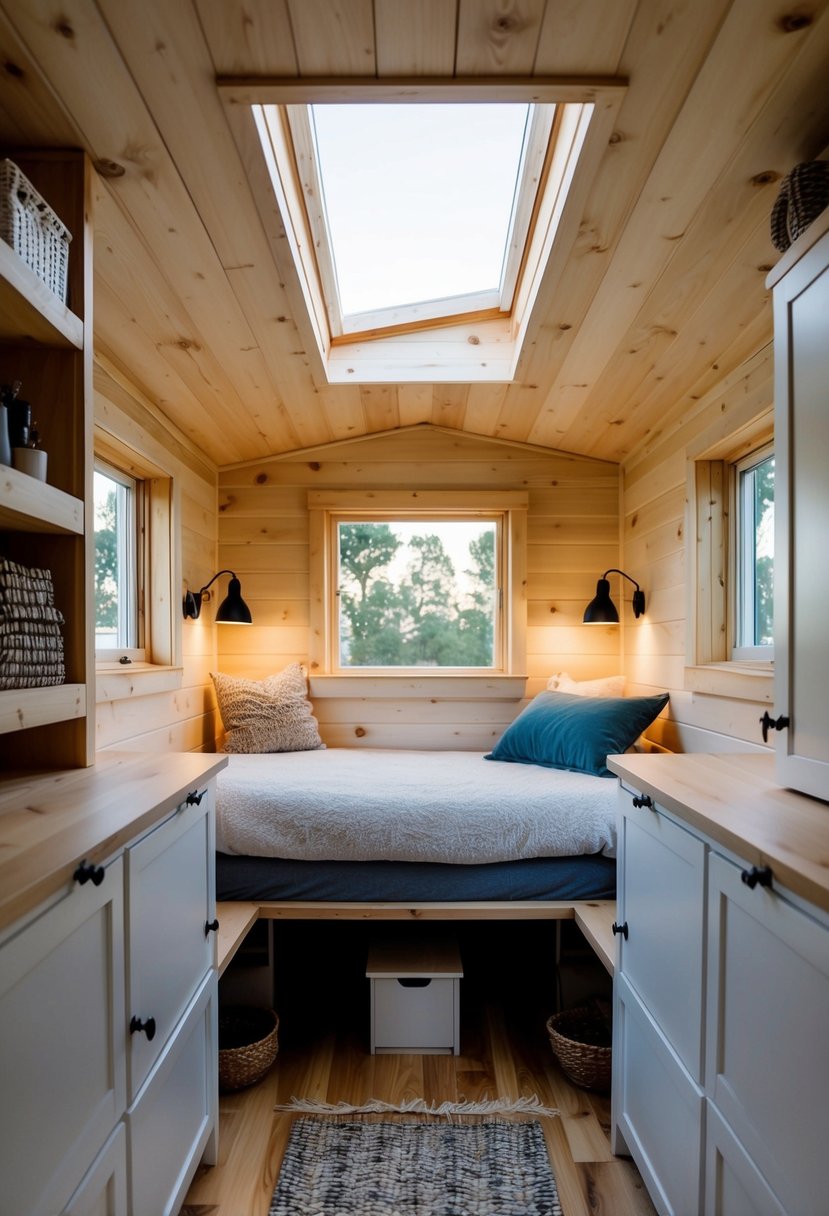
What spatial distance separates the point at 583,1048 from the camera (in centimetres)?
195

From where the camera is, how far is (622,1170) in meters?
1.67

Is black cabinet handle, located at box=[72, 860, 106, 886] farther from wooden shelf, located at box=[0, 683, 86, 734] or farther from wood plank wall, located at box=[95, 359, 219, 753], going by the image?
wood plank wall, located at box=[95, 359, 219, 753]

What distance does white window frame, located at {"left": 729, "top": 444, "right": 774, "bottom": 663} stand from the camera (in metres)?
2.44

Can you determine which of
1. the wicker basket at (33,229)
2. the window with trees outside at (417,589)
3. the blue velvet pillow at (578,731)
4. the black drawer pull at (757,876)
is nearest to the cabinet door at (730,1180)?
the black drawer pull at (757,876)

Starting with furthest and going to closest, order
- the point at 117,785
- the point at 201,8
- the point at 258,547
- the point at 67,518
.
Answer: the point at 258,547 < the point at 67,518 < the point at 117,785 < the point at 201,8

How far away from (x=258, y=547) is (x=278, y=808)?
1644mm

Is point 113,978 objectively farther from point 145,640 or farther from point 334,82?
point 145,640

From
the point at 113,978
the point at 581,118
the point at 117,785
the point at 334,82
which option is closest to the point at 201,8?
the point at 334,82

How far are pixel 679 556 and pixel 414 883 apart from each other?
5.23ft

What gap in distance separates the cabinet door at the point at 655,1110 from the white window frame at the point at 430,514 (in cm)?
192

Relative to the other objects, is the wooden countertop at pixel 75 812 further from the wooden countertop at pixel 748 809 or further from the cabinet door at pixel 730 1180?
the cabinet door at pixel 730 1180

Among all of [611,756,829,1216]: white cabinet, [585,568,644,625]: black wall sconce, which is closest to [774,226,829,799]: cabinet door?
[611,756,829,1216]: white cabinet

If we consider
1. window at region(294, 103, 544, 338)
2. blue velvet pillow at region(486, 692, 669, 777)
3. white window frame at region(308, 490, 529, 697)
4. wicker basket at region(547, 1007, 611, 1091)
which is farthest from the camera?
white window frame at region(308, 490, 529, 697)

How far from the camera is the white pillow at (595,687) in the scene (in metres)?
3.18
